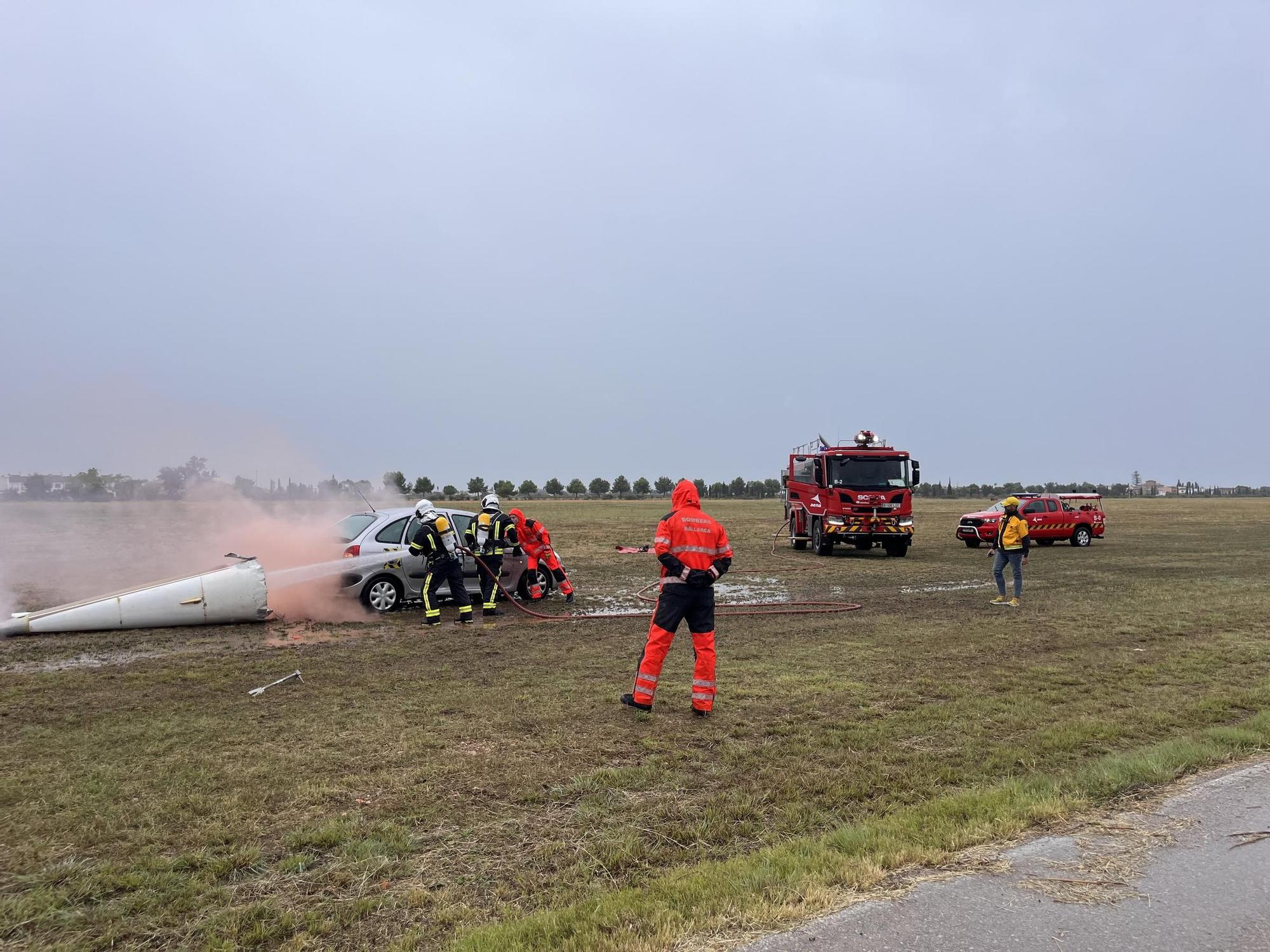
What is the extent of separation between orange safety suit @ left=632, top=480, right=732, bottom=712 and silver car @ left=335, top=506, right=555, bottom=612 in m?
6.04

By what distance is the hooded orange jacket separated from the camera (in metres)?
6.67

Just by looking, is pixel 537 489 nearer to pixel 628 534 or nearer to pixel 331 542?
pixel 628 534

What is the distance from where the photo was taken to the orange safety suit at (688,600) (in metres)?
6.64

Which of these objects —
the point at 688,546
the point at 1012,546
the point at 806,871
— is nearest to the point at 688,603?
the point at 688,546

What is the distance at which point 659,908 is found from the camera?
3.38 metres

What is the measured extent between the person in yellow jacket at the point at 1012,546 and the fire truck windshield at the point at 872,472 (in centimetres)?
846

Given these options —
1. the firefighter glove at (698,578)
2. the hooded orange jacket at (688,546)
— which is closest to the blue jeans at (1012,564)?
the hooded orange jacket at (688,546)

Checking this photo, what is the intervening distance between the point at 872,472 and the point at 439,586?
46.2 ft

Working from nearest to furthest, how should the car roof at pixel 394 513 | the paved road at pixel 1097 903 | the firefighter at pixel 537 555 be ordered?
the paved road at pixel 1097 903, the car roof at pixel 394 513, the firefighter at pixel 537 555

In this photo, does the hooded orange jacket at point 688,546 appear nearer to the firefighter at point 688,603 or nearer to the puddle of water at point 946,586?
the firefighter at point 688,603

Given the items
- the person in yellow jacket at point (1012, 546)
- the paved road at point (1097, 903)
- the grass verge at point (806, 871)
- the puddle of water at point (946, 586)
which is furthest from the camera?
the puddle of water at point (946, 586)

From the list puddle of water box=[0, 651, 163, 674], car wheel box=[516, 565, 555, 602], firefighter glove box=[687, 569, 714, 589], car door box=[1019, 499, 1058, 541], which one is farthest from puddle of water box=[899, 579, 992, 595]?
puddle of water box=[0, 651, 163, 674]

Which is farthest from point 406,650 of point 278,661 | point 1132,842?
point 1132,842

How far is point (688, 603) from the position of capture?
669cm
